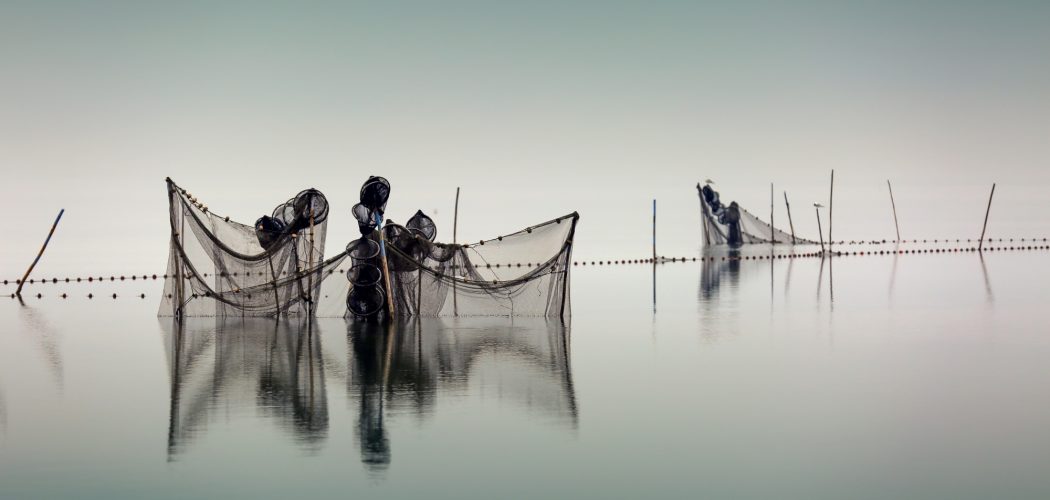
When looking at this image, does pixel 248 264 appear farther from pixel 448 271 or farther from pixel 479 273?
pixel 479 273

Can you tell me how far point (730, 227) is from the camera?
64125 millimetres

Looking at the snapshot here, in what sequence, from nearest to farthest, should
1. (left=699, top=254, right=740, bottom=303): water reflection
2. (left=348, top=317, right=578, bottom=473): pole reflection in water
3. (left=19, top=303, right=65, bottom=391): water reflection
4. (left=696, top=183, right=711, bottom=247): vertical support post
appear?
(left=348, top=317, right=578, bottom=473): pole reflection in water, (left=19, top=303, right=65, bottom=391): water reflection, (left=699, top=254, right=740, bottom=303): water reflection, (left=696, top=183, right=711, bottom=247): vertical support post

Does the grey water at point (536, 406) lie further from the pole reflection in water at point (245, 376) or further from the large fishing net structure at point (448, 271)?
the large fishing net structure at point (448, 271)

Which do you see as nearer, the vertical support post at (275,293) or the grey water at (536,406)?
the grey water at (536,406)

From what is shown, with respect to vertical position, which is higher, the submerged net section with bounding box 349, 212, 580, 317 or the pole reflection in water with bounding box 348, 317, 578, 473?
the submerged net section with bounding box 349, 212, 580, 317

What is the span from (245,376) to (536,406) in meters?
4.54

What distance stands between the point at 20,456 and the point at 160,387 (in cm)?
419

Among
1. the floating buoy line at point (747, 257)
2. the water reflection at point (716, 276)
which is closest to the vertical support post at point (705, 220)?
the floating buoy line at point (747, 257)

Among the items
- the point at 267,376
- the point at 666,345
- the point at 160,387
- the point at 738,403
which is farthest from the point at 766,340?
the point at 160,387

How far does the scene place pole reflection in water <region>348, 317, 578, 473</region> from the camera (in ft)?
44.6

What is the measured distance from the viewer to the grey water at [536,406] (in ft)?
34.7

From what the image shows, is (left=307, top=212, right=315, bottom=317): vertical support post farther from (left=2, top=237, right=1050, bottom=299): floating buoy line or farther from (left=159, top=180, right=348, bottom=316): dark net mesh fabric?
(left=2, top=237, right=1050, bottom=299): floating buoy line

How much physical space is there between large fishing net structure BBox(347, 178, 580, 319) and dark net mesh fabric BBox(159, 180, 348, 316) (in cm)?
73

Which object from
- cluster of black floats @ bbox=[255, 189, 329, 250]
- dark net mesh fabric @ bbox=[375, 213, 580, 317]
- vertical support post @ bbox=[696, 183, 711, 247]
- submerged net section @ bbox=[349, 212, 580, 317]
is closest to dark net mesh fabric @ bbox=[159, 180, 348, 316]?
cluster of black floats @ bbox=[255, 189, 329, 250]
